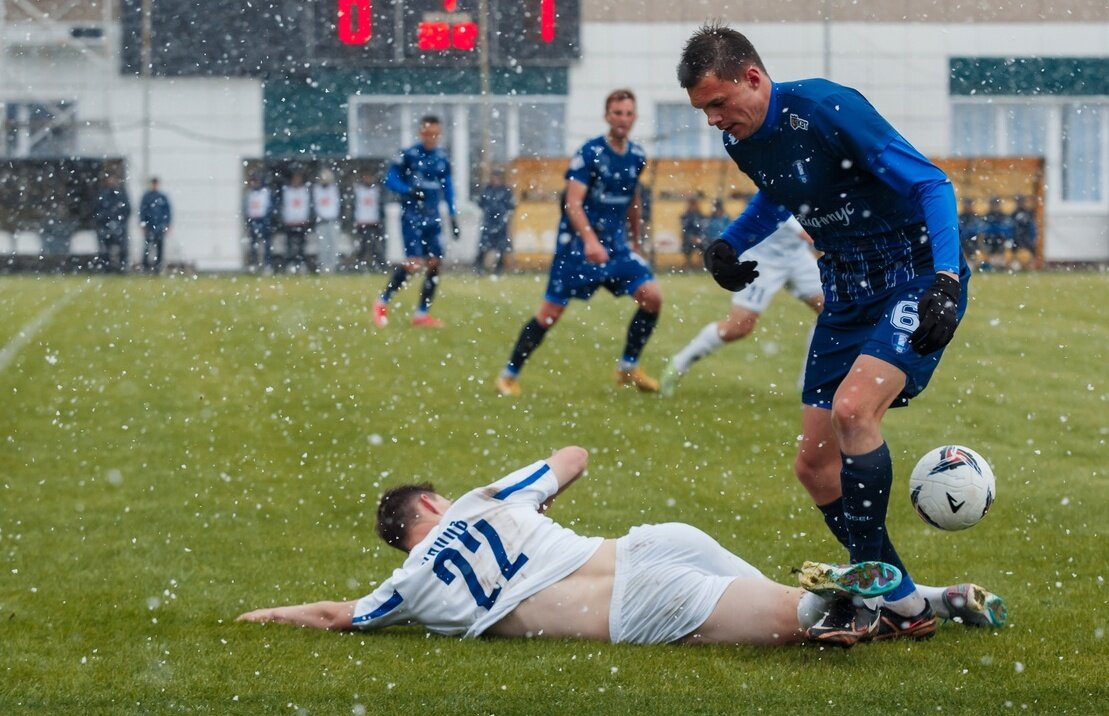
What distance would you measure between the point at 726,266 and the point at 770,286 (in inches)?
201

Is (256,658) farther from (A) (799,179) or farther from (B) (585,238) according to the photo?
(B) (585,238)

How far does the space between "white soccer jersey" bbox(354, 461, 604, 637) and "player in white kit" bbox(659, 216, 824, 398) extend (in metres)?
5.71

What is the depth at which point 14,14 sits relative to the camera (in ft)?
99.9

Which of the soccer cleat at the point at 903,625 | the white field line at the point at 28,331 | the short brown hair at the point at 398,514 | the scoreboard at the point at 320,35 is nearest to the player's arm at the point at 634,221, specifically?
the white field line at the point at 28,331

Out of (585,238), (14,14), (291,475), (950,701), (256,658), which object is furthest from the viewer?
(14,14)

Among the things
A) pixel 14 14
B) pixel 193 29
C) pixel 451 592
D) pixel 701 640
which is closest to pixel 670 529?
pixel 701 640

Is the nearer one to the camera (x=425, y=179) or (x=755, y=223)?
(x=755, y=223)

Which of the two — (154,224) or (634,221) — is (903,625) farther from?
(154,224)

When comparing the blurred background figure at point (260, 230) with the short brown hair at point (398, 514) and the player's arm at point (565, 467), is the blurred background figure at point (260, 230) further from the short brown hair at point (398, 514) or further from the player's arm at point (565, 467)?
the player's arm at point (565, 467)

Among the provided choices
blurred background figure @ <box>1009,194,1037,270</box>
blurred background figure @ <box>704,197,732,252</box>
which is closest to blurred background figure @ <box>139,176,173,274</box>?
blurred background figure @ <box>704,197,732,252</box>

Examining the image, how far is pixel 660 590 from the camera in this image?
4512 millimetres

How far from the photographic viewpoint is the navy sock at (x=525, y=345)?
419 inches

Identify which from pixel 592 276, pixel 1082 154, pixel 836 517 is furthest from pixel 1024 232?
pixel 836 517

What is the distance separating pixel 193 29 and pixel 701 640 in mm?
25282
